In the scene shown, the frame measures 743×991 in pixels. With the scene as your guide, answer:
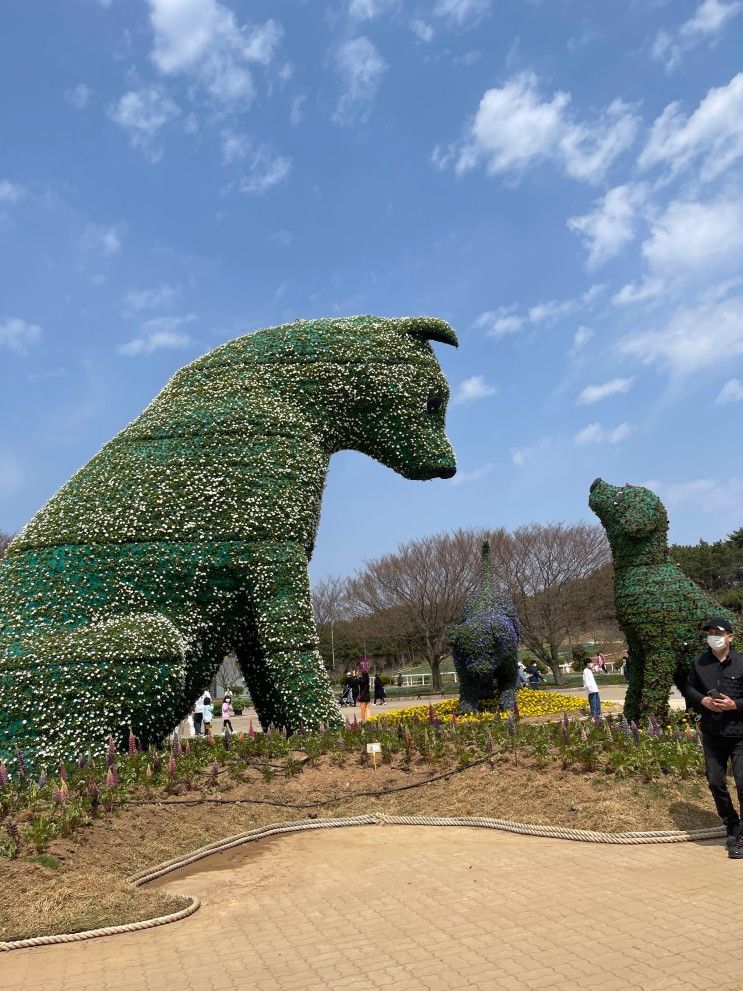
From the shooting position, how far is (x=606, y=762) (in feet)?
21.1

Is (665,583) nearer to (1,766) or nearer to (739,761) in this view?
(739,761)

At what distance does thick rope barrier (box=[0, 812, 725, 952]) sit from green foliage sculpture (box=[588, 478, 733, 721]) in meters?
2.76

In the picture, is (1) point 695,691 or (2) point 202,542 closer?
(1) point 695,691

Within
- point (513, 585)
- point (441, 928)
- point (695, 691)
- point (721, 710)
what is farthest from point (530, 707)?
point (513, 585)

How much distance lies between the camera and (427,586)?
33.8 metres

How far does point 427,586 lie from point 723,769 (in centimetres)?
2878

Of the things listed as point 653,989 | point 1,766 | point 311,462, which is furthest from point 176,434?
point 653,989

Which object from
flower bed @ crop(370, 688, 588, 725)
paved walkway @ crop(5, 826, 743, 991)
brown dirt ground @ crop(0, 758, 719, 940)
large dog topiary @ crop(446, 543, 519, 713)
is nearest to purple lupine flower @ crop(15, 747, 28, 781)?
brown dirt ground @ crop(0, 758, 719, 940)

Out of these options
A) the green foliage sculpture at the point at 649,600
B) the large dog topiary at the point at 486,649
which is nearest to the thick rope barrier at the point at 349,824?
the green foliage sculpture at the point at 649,600

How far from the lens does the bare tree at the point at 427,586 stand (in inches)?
1300

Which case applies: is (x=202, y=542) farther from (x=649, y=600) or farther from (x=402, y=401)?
(x=649, y=600)

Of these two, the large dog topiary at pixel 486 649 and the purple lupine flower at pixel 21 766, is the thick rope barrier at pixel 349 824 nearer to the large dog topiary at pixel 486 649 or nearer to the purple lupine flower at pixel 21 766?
the purple lupine flower at pixel 21 766

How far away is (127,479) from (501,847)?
4577 mm

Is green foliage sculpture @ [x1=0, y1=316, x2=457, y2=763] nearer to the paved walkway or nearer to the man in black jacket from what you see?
the paved walkway
